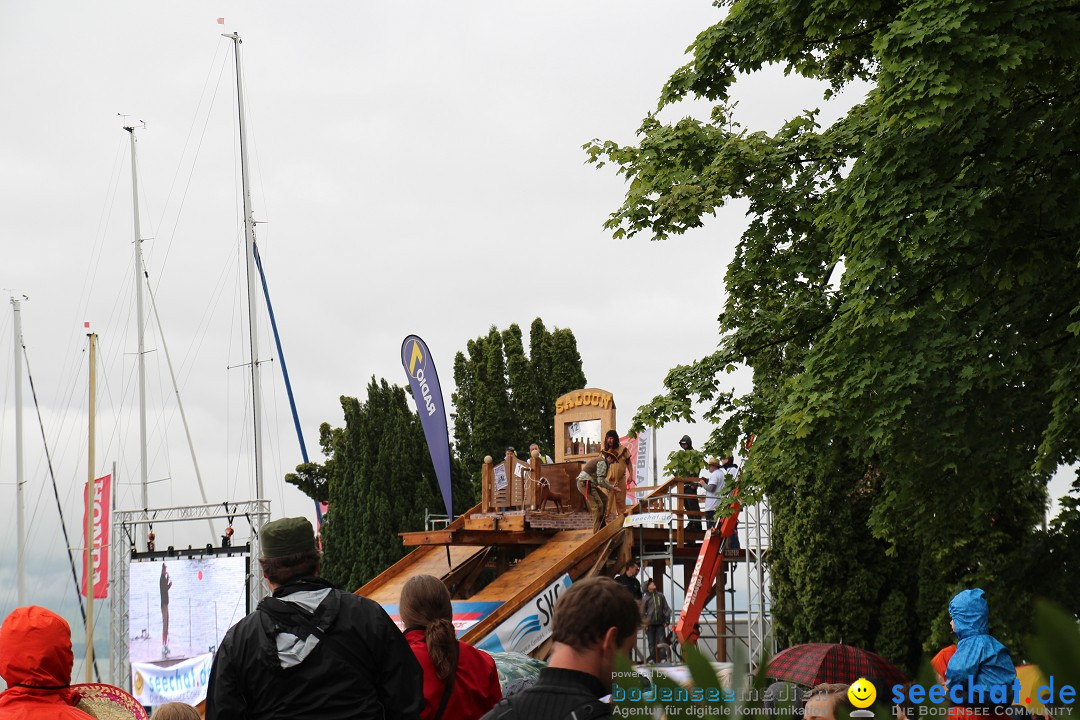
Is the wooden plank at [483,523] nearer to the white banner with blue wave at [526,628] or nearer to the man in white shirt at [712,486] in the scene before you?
the white banner with blue wave at [526,628]

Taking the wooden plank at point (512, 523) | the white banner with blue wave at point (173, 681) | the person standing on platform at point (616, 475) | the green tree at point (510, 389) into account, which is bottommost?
the white banner with blue wave at point (173, 681)

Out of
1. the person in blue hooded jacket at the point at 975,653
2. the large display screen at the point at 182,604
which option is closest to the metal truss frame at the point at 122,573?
the large display screen at the point at 182,604

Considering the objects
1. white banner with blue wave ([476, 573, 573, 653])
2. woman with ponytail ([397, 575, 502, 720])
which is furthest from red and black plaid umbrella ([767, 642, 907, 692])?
white banner with blue wave ([476, 573, 573, 653])

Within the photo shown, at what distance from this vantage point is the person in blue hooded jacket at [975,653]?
210 inches

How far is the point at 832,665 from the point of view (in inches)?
340

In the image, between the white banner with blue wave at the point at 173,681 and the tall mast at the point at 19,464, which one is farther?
the tall mast at the point at 19,464

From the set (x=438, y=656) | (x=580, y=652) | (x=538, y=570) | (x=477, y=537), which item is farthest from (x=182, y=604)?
(x=580, y=652)

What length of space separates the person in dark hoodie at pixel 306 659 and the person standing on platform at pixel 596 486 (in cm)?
1760

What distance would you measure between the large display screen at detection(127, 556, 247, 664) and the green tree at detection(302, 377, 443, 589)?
1116 cm

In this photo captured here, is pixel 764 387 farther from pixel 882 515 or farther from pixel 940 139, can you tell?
pixel 940 139

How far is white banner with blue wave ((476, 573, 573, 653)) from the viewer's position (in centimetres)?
1861

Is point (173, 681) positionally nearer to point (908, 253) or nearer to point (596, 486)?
point (596, 486)

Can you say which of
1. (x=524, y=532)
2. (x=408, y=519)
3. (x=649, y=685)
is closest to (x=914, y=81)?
(x=649, y=685)

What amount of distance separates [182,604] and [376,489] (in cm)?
1281
